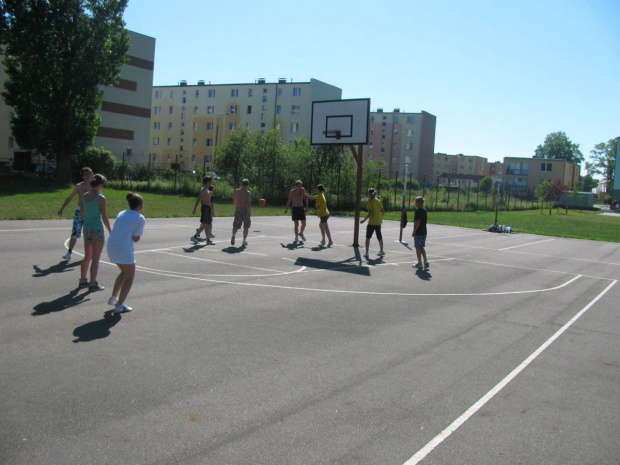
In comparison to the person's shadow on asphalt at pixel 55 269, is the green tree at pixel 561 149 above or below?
above

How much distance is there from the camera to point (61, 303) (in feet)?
24.4

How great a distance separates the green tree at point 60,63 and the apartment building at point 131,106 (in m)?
17.5

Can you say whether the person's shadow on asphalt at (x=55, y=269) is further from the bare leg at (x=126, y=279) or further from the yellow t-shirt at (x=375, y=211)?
→ the yellow t-shirt at (x=375, y=211)

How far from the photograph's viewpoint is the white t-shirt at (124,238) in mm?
7059

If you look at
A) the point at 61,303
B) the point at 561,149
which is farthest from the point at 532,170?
the point at 61,303

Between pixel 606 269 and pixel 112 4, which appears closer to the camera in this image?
pixel 606 269

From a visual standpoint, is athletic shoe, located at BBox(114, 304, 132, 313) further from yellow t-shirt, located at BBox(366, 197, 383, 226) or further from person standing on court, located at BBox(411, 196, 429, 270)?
yellow t-shirt, located at BBox(366, 197, 383, 226)

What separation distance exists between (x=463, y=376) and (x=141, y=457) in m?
3.35

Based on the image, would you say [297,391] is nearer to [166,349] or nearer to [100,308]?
[166,349]

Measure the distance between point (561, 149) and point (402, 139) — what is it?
67046mm

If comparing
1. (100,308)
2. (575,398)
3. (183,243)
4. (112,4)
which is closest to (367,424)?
(575,398)

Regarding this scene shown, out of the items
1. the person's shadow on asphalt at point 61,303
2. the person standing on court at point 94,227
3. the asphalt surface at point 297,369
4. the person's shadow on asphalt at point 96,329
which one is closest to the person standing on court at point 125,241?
the person's shadow on asphalt at point 96,329

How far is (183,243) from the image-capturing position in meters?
14.6

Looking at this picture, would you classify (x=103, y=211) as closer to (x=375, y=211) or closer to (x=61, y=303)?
(x=61, y=303)
